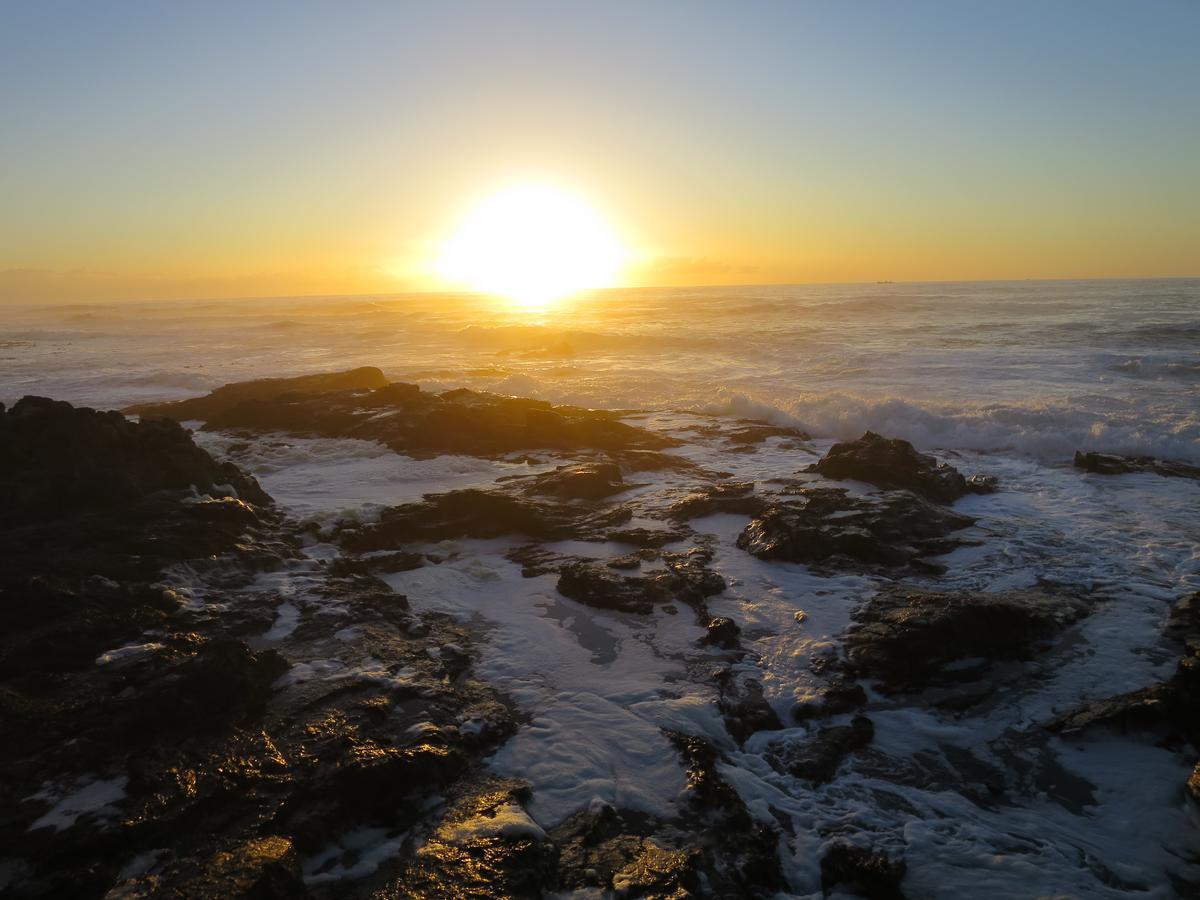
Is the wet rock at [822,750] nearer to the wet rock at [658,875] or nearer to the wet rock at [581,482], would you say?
the wet rock at [658,875]

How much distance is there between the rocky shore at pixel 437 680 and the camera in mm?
4078

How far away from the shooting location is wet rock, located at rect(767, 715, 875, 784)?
5.07m

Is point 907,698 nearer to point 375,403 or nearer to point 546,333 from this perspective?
point 375,403

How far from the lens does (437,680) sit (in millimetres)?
5945

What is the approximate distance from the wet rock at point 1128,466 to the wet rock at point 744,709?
9.85 m

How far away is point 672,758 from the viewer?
507cm

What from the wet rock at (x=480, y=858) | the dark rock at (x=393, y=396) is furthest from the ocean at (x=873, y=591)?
the dark rock at (x=393, y=396)

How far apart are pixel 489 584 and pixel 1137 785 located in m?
5.97

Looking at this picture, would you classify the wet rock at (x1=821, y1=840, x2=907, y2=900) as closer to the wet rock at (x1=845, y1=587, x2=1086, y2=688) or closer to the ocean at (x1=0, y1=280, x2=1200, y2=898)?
the ocean at (x1=0, y1=280, x2=1200, y2=898)

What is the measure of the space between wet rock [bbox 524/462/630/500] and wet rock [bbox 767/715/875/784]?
5.88 m

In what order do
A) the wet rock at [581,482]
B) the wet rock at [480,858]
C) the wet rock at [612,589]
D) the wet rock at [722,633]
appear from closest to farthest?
the wet rock at [480,858]
the wet rock at [722,633]
the wet rock at [612,589]
the wet rock at [581,482]

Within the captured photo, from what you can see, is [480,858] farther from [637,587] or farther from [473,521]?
[473,521]

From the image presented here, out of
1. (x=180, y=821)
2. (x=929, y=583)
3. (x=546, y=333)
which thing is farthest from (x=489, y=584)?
(x=546, y=333)

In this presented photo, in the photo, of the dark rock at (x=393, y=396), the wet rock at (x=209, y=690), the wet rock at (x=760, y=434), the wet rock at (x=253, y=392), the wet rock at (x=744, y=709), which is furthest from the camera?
the wet rock at (x=253, y=392)
